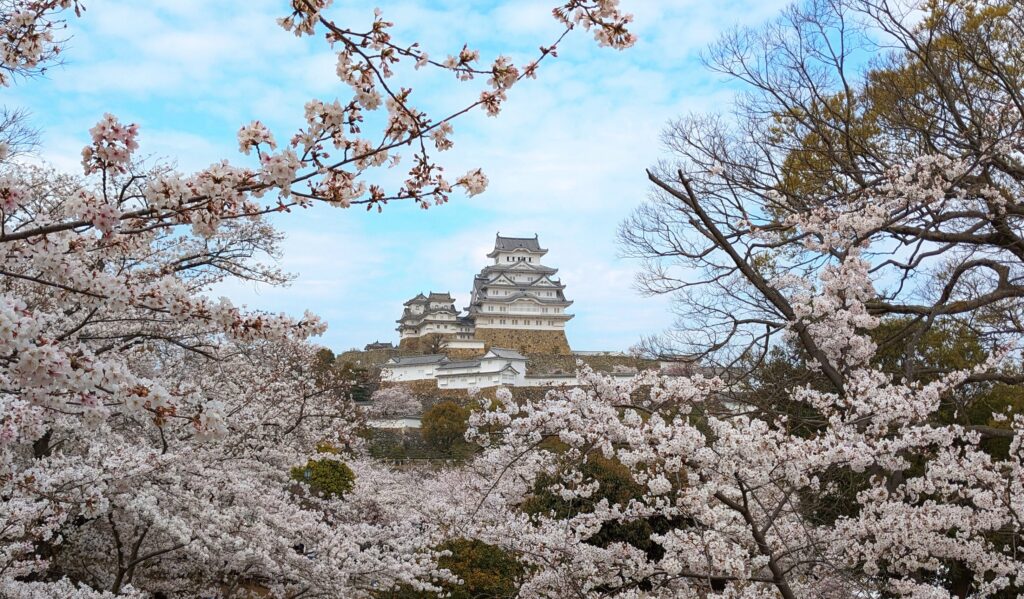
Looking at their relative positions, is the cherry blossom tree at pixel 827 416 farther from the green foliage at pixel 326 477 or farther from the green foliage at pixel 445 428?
the green foliage at pixel 445 428

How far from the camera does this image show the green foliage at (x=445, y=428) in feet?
86.7

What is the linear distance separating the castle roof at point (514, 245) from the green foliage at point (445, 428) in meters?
26.1

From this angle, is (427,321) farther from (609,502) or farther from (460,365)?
(609,502)

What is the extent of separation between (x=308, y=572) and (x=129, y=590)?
1666mm

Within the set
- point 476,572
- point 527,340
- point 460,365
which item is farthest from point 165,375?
point 527,340

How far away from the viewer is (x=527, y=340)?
49.4 m

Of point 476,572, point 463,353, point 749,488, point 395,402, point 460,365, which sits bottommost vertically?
point 476,572

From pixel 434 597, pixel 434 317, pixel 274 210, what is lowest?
pixel 434 597

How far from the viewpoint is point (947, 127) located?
276 inches

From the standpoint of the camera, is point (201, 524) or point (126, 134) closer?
point (126, 134)

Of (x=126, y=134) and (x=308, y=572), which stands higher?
(x=126, y=134)

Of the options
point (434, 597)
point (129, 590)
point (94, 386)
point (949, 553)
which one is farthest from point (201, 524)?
point (949, 553)

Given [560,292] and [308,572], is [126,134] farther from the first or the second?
[560,292]

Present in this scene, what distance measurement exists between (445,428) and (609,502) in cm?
1994
